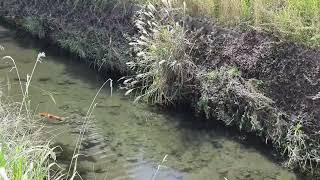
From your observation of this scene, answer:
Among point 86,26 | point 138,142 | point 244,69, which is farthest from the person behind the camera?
point 86,26

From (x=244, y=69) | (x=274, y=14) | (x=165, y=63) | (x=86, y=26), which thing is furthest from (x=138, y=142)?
(x=86, y=26)

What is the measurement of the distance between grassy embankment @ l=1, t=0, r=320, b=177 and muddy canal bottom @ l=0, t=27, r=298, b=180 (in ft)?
0.97

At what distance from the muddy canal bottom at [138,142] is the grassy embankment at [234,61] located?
0.30m

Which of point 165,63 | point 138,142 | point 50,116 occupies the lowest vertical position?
point 138,142

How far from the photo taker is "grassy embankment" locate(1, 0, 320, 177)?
6430 millimetres

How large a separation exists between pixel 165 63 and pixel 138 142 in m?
1.37

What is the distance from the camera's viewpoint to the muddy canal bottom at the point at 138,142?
19.8 feet

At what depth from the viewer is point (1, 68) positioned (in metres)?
9.48

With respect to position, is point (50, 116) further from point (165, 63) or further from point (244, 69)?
point (244, 69)

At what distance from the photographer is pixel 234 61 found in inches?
284

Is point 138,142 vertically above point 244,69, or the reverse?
point 244,69

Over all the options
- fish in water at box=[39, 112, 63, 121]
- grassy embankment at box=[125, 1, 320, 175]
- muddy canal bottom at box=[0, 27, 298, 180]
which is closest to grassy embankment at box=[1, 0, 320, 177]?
grassy embankment at box=[125, 1, 320, 175]

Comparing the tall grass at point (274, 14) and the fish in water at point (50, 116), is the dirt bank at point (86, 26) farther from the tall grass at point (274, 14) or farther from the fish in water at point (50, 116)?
the fish in water at point (50, 116)

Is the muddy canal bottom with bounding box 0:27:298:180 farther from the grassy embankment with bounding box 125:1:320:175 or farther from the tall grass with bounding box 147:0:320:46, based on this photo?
the tall grass with bounding box 147:0:320:46
